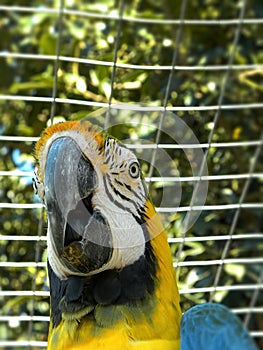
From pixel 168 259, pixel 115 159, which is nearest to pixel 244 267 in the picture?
pixel 168 259

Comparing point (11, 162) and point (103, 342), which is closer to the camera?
point (103, 342)

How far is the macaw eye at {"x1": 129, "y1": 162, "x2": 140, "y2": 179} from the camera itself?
0.96 m

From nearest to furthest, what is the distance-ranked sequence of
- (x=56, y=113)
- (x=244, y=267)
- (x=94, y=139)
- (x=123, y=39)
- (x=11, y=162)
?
(x=94, y=139)
(x=56, y=113)
(x=11, y=162)
(x=123, y=39)
(x=244, y=267)

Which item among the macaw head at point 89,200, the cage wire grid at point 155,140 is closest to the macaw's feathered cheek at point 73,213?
the macaw head at point 89,200

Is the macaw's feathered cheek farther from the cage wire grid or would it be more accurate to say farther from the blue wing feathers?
the cage wire grid

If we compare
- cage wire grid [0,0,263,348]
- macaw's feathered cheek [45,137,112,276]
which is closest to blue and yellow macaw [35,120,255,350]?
macaw's feathered cheek [45,137,112,276]

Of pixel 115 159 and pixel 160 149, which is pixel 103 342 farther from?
pixel 160 149

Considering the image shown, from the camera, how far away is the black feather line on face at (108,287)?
0.93m

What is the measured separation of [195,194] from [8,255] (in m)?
0.49

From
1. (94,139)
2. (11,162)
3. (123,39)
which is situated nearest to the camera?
(94,139)

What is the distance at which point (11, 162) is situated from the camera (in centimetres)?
159

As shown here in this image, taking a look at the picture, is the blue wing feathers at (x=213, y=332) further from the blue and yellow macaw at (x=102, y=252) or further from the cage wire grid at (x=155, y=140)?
the cage wire grid at (x=155, y=140)

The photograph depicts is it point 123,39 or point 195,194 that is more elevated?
point 123,39

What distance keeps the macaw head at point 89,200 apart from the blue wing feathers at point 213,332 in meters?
0.12
